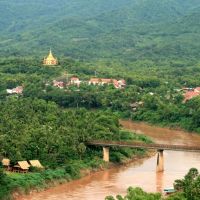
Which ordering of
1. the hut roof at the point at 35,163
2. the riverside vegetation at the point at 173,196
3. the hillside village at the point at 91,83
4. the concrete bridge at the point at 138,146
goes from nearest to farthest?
the riverside vegetation at the point at 173,196 → the hut roof at the point at 35,163 → the concrete bridge at the point at 138,146 → the hillside village at the point at 91,83

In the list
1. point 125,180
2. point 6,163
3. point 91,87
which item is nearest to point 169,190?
point 125,180

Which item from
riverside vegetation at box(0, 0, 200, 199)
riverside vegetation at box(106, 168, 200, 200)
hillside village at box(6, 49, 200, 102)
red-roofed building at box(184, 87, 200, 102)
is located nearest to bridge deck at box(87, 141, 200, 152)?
riverside vegetation at box(0, 0, 200, 199)

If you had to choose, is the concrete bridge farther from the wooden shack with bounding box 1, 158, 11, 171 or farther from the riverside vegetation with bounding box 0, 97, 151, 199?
the wooden shack with bounding box 1, 158, 11, 171

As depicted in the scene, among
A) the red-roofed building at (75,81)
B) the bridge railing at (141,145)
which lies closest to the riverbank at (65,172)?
the bridge railing at (141,145)

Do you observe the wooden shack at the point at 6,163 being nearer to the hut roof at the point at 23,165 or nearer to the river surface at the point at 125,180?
the hut roof at the point at 23,165

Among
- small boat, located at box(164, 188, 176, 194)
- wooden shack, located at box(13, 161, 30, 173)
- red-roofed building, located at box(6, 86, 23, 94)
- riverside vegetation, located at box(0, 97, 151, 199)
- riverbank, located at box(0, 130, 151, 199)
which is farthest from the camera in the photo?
red-roofed building, located at box(6, 86, 23, 94)

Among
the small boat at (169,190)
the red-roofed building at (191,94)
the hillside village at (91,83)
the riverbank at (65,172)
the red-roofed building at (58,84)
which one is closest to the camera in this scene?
the small boat at (169,190)

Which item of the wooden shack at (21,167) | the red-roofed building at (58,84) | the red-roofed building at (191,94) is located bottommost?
the wooden shack at (21,167)

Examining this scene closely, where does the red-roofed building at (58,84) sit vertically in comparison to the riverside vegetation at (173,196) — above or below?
above

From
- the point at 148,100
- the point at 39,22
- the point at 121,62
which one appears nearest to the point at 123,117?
the point at 148,100
